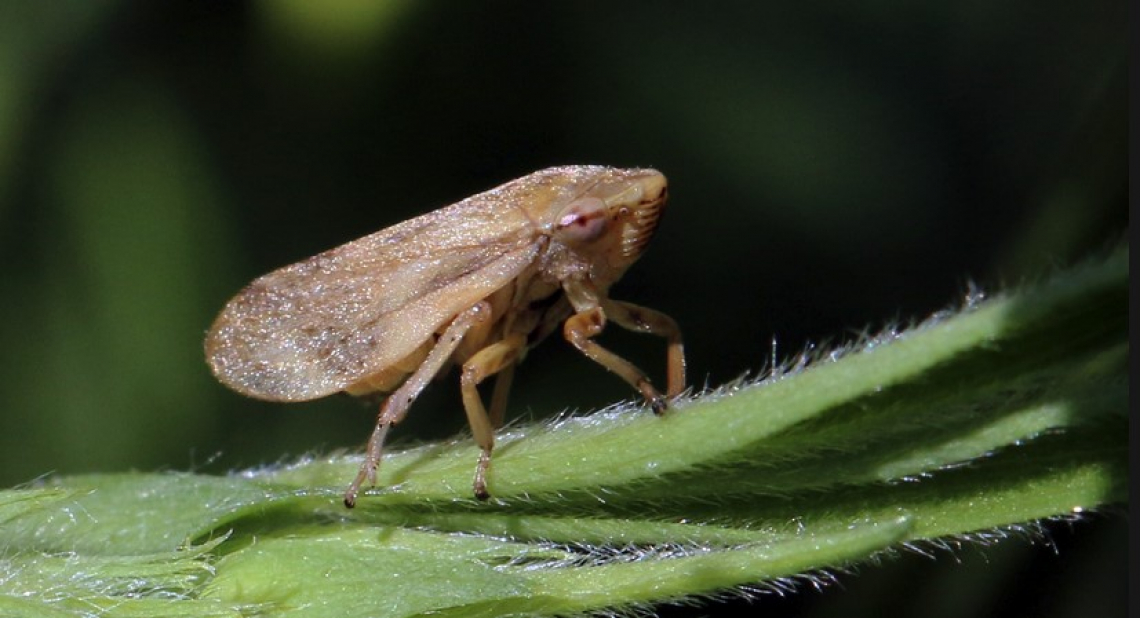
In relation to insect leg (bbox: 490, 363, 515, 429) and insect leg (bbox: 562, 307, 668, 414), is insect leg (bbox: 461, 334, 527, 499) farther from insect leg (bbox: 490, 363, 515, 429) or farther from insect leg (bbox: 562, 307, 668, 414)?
insect leg (bbox: 562, 307, 668, 414)

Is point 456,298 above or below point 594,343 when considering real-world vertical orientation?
above

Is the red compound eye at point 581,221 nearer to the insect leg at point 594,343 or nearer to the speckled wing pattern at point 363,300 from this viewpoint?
the speckled wing pattern at point 363,300

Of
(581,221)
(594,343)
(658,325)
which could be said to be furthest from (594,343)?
(581,221)

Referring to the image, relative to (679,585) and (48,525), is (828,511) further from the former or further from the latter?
(48,525)

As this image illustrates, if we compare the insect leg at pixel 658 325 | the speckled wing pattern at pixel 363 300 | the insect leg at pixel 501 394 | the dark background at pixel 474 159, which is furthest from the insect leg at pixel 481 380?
the dark background at pixel 474 159

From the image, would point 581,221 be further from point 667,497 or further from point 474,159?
point 474,159

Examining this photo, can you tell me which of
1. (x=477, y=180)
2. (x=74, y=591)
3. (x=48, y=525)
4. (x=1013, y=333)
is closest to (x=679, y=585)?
(x=1013, y=333)

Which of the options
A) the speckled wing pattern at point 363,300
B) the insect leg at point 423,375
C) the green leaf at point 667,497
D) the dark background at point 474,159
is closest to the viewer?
the green leaf at point 667,497
